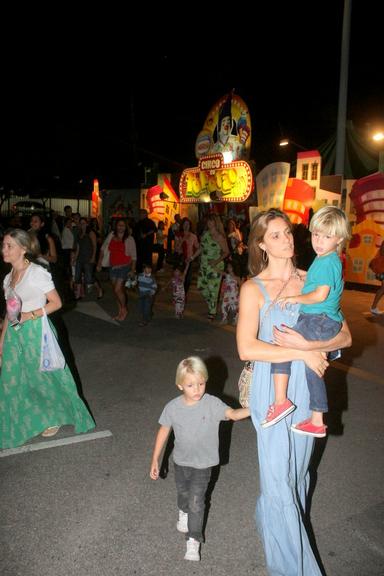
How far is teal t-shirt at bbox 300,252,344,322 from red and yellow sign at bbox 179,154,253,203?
13432 millimetres

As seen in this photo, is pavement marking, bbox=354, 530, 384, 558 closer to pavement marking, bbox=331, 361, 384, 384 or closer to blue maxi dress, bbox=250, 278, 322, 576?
blue maxi dress, bbox=250, 278, 322, 576

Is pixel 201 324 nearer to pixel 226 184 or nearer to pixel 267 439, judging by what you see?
pixel 267 439

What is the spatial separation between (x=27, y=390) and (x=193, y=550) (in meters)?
2.13

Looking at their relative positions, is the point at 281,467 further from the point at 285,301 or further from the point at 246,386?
the point at 285,301

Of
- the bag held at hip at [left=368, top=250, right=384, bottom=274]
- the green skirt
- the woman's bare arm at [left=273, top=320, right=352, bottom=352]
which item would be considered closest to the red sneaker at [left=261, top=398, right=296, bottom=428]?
the woman's bare arm at [left=273, top=320, right=352, bottom=352]

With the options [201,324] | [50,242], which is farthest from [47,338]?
[201,324]

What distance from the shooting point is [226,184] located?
16.6 meters

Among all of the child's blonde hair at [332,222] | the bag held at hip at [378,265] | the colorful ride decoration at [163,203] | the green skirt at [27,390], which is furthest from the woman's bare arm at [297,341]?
the colorful ride decoration at [163,203]

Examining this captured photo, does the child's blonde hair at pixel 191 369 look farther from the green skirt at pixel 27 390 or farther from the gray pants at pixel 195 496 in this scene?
the green skirt at pixel 27 390

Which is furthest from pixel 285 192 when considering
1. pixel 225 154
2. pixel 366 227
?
pixel 225 154

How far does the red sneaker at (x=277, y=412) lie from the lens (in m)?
2.30

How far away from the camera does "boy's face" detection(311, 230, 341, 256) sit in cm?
256

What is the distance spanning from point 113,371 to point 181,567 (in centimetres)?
Result: 371

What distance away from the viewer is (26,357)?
424 cm
